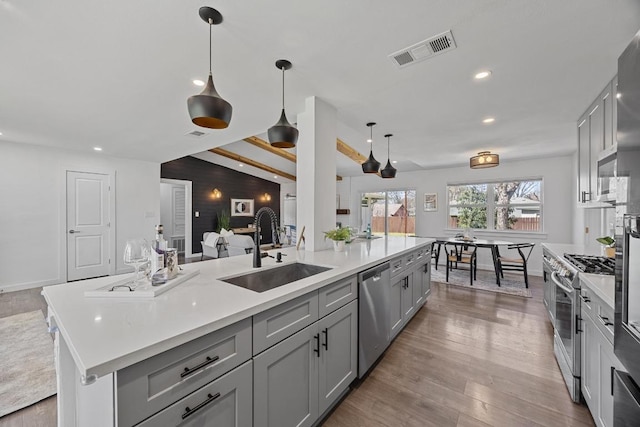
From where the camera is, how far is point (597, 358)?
1.50m

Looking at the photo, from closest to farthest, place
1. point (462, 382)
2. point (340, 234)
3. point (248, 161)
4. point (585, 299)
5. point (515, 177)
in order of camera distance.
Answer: point (585, 299) < point (462, 382) < point (340, 234) < point (515, 177) < point (248, 161)

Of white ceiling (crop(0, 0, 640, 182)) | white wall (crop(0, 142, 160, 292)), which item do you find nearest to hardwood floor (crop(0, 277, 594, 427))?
white wall (crop(0, 142, 160, 292))

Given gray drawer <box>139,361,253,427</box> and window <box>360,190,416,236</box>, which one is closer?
gray drawer <box>139,361,253,427</box>

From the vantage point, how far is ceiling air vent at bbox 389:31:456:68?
1.82 metres

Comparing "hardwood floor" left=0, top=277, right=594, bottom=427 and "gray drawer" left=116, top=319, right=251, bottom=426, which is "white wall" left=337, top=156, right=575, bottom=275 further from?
"gray drawer" left=116, top=319, right=251, bottom=426

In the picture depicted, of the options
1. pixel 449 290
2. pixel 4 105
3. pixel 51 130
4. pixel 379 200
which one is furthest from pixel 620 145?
pixel 379 200

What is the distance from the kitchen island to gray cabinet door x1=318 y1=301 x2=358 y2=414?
0.28 metres

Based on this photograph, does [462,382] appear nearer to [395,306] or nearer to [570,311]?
[395,306]

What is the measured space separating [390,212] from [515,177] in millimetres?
3115

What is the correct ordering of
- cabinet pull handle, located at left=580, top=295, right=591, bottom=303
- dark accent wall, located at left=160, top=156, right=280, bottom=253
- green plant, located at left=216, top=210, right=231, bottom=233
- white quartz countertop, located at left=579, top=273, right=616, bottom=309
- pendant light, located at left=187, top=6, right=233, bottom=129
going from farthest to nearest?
green plant, located at left=216, top=210, right=231, bottom=233 → dark accent wall, located at left=160, top=156, right=280, bottom=253 → cabinet pull handle, located at left=580, top=295, right=591, bottom=303 → pendant light, located at left=187, top=6, right=233, bottom=129 → white quartz countertop, located at left=579, top=273, right=616, bottom=309

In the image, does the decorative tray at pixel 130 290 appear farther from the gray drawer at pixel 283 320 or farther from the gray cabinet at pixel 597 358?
the gray cabinet at pixel 597 358

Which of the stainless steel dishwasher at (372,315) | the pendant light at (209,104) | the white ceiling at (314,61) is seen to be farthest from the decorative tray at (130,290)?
the white ceiling at (314,61)

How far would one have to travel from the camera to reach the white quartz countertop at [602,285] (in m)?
1.31

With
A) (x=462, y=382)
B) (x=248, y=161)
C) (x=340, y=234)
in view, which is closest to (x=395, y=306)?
(x=462, y=382)
